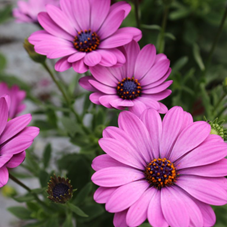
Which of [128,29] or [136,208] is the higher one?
[128,29]

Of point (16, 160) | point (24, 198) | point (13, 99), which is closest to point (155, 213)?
point (16, 160)

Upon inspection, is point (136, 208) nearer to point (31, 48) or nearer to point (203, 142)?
point (203, 142)

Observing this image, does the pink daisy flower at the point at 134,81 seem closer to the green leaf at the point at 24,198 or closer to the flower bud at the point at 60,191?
the flower bud at the point at 60,191

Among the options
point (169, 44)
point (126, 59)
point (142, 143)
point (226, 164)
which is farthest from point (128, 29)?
point (169, 44)

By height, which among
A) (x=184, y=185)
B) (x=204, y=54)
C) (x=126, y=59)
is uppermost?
(x=126, y=59)

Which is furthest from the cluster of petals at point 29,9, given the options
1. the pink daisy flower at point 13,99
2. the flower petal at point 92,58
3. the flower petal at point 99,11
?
the flower petal at point 92,58

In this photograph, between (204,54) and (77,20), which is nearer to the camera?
(77,20)

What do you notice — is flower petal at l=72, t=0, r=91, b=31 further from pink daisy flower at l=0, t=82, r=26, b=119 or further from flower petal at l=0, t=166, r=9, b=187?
flower petal at l=0, t=166, r=9, b=187
